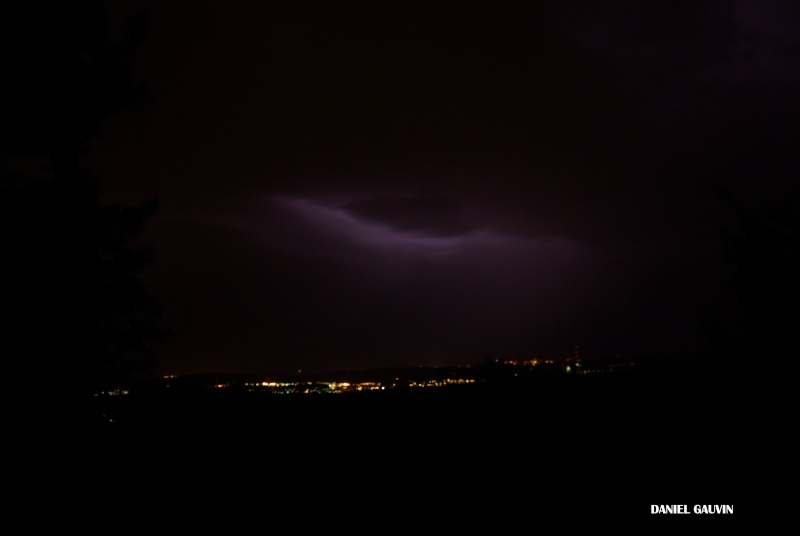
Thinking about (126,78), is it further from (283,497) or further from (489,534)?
(489,534)

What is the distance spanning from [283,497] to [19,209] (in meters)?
6.69

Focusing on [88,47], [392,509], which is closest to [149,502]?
[392,509]

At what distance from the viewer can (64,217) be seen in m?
9.14

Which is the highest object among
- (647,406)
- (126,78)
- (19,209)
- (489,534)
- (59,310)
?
(126,78)

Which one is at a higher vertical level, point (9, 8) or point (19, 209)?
point (9, 8)

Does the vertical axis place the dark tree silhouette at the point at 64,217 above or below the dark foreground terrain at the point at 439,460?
above

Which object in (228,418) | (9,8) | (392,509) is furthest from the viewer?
(228,418)

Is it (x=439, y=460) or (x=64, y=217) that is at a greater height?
(x=64, y=217)

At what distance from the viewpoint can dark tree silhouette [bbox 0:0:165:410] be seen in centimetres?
871

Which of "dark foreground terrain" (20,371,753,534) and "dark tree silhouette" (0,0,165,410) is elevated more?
"dark tree silhouette" (0,0,165,410)

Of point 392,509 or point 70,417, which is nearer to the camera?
point 392,509

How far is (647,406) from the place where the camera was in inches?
433

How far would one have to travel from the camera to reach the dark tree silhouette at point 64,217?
871 centimetres

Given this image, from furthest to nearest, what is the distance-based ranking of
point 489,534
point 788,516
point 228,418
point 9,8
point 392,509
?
1. point 228,418
2. point 9,8
3. point 392,509
4. point 489,534
5. point 788,516
